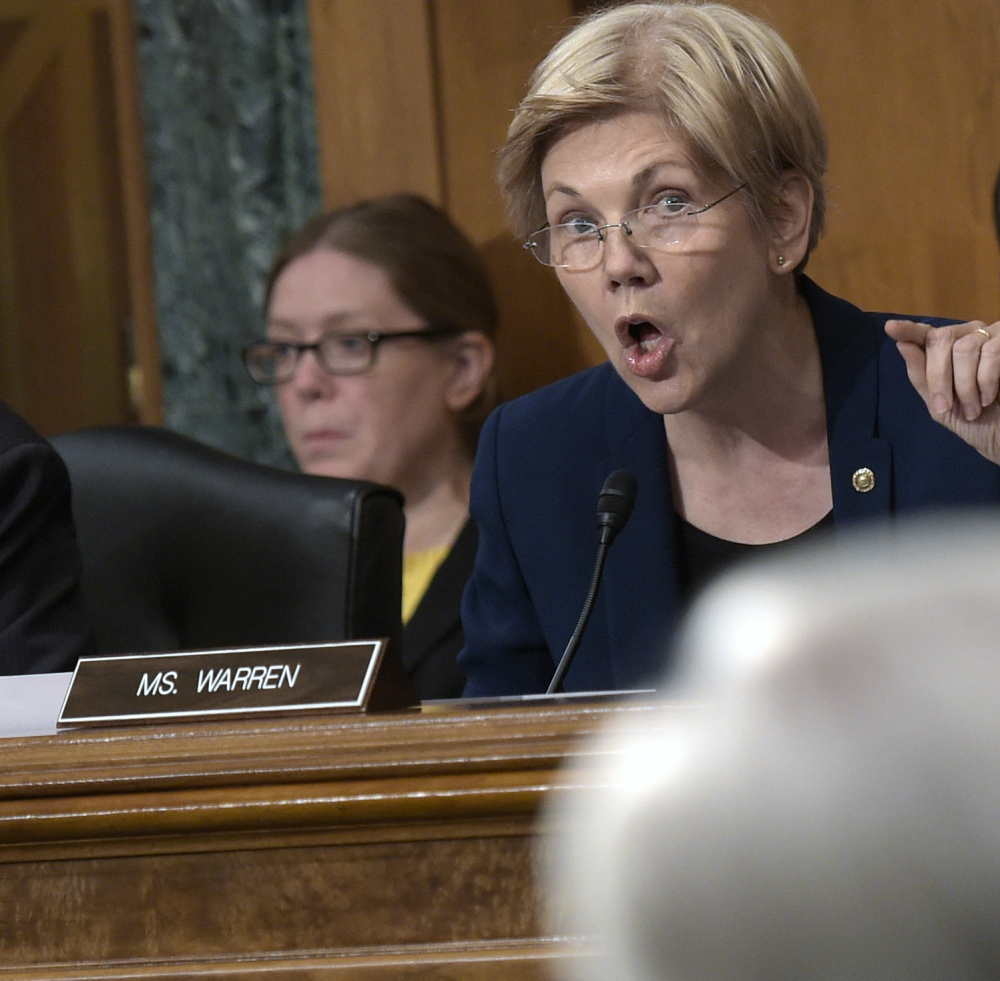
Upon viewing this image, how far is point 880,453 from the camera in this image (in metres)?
1.44

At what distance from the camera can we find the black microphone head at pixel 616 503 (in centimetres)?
126

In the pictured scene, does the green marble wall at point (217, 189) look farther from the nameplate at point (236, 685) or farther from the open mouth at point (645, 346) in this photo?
the nameplate at point (236, 685)

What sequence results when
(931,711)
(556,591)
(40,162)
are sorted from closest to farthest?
(931,711) < (556,591) < (40,162)

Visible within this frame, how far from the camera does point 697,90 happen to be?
139 cm

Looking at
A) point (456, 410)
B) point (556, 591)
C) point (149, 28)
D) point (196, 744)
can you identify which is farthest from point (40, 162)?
point (196, 744)

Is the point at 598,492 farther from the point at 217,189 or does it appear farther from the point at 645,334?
the point at 217,189

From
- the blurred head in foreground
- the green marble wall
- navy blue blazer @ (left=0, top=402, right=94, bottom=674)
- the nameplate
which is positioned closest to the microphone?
the nameplate

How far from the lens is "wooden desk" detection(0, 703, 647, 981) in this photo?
82 centimetres

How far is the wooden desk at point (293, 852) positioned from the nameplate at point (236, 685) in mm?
85

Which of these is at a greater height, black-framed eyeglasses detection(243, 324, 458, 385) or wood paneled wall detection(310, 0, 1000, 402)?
wood paneled wall detection(310, 0, 1000, 402)

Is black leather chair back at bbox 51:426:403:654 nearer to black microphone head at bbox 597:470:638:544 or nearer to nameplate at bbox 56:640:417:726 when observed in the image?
black microphone head at bbox 597:470:638:544

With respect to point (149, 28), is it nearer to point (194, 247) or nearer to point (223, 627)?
point (194, 247)

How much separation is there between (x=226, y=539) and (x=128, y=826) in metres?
0.88

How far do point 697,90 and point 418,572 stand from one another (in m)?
1.17
